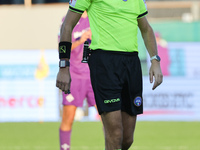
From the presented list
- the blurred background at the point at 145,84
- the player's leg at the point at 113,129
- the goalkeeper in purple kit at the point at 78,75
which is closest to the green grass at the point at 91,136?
the blurred background at the point at 145,84

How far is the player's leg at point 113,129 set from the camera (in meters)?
5.41

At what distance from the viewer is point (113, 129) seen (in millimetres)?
5414

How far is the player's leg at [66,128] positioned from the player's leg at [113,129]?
235 cm

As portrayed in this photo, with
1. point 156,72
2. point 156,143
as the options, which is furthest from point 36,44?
point 156,72

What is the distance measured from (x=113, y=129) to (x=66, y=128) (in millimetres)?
2467

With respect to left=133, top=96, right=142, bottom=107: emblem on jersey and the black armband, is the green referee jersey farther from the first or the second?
left=133, top=96, right=142, bottom=107: emblem on jersey

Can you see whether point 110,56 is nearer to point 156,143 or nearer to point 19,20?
point 156,143

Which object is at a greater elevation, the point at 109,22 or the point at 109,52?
the point at 109,22

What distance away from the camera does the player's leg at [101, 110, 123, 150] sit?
5414mm

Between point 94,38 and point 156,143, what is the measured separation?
4.95m

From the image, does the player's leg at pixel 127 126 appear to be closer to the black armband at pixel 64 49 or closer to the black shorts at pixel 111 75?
the black shorts at pixel 111 75

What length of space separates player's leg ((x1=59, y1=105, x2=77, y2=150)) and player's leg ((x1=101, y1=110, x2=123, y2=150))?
→ 2355mm

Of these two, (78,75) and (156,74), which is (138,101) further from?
(78,75)

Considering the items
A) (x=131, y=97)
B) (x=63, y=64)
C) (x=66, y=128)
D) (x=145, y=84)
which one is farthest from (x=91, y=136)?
(x=63, y=64)
